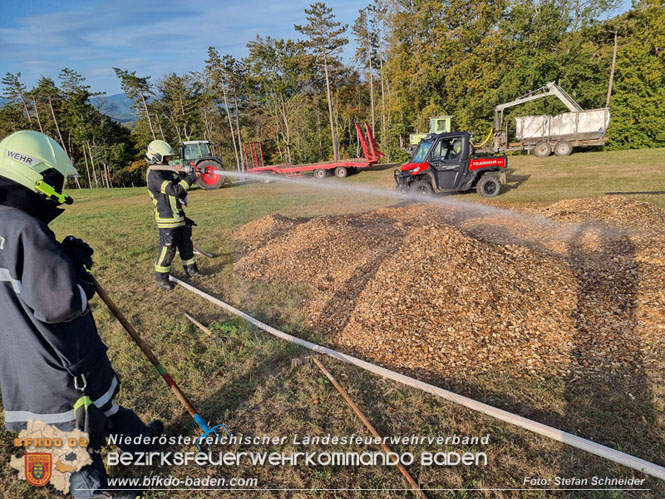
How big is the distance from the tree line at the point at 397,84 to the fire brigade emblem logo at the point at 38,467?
26020 mm

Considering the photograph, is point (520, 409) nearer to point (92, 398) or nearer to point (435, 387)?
point (435, 387)

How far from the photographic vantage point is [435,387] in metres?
3.31

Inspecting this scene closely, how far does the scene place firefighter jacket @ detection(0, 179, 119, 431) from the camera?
74.2 inches

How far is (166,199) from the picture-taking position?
5.88m

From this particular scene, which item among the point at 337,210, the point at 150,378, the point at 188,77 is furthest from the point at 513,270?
the point at 188,77

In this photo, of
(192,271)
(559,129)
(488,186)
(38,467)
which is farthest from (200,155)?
(559,129)

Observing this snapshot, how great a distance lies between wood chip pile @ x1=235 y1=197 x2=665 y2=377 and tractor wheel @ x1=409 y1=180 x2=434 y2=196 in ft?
18.2

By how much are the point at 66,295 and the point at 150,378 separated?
243 cm

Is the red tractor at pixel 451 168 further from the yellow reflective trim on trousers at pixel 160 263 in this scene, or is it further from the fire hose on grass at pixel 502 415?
the fire hose on grass at pixel 502 415

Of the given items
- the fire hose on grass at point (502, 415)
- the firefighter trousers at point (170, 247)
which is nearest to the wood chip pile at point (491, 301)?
the fire hose on grass at point (502, 415)

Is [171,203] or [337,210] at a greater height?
[171,203]

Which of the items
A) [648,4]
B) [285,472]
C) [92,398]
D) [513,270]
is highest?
[648,4]

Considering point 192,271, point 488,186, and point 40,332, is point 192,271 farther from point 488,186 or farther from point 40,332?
point 488,186

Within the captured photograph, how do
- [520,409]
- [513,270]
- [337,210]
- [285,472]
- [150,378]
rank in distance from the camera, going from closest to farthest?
A: 1. [285,472]
2. [520,409]
3. [150,378]
4. [513,270]
5. [337,210]
